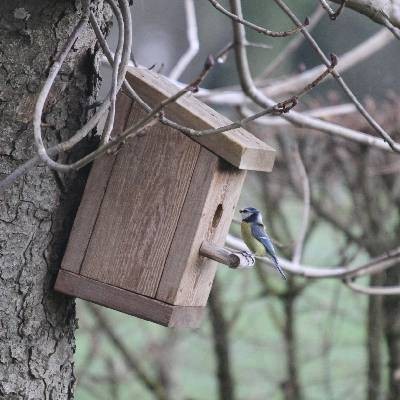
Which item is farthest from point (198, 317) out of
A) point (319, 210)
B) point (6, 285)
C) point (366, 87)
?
point (366, 87)

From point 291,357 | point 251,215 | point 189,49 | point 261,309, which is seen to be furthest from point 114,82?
point 261,309

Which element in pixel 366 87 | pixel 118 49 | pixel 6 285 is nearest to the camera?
pixel 118 49

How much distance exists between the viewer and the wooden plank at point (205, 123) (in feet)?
6.72

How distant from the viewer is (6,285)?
203 centimetres

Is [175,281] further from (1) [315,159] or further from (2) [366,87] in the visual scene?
(2) [366,87]

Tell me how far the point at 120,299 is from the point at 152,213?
0.23m

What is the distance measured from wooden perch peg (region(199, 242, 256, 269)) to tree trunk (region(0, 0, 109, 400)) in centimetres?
36

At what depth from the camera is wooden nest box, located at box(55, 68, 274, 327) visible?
207 cm

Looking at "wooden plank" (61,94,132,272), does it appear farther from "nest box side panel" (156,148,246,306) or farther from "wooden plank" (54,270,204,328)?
"nest box side panel" (156,148,246,306)

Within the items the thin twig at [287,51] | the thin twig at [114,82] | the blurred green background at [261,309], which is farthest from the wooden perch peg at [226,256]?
the blurred green background at [261,309]

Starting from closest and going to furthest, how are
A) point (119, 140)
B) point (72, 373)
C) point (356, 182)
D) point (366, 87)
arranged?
point (119, 140)
point (72, 373)
point (356, 182)
point (366, 87)

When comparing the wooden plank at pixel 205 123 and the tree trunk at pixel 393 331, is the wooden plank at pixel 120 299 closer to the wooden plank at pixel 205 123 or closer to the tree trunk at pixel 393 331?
the wooden plank at pixel 205 123

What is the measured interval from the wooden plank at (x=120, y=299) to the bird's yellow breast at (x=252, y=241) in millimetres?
438

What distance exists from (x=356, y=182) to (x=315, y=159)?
0.29 m
